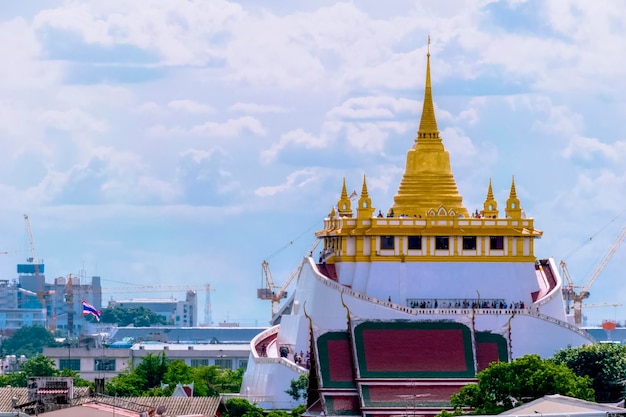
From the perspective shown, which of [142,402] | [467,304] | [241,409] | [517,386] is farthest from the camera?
[467,304]

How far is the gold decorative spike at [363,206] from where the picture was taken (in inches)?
7146

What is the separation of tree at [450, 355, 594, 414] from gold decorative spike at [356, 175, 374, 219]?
33133 millimetres

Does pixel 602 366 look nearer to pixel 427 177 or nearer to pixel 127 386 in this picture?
pixel 427 177

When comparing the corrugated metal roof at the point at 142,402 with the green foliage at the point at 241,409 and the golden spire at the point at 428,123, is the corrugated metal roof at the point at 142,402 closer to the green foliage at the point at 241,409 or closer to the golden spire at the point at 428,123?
the green foliage at the point at 241,409

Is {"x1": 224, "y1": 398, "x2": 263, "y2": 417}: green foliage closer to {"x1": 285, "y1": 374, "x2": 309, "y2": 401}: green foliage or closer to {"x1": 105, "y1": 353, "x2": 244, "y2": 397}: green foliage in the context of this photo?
{"x1": 285, "y1": 374, "x2": 309, "y2": 401}: green foliage

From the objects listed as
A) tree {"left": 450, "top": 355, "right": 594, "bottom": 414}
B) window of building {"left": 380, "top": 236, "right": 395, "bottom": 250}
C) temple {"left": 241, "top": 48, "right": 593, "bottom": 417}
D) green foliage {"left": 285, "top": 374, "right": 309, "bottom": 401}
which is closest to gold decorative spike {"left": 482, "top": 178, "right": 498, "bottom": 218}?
temple {"left": 241, "top": 48, "right": 593, "bottom": 417}

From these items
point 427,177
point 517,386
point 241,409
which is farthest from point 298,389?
point 517,386

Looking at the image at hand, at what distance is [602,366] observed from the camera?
163 m

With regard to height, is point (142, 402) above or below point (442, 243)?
below

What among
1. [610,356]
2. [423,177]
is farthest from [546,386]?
[423,177]

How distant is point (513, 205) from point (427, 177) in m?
6.17

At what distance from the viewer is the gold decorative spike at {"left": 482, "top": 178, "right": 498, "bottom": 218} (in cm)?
18562

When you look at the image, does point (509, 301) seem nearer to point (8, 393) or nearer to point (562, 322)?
point (562, 322)

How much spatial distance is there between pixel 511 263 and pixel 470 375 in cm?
1598
